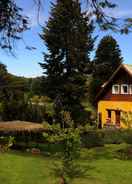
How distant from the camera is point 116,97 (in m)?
49.6

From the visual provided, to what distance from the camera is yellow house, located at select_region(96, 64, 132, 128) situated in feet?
157

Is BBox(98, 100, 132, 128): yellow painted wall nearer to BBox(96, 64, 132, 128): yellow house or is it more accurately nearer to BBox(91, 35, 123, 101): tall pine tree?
BBox(96, 64, 132, 128): yellow house

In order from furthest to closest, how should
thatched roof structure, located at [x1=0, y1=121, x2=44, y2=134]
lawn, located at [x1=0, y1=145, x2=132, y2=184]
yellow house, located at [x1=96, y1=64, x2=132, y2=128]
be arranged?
yellow house, located at [x1=96, y1=64, x2=132, y2=128] → thatched roof structure, located at [x1=0, y1=121, x2=44, y2=134] → lawn, located at [x1=0, y1=145, x2=132, y2=184]

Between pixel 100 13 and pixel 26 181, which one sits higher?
pixel 100 13

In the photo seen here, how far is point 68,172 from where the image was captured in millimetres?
12422

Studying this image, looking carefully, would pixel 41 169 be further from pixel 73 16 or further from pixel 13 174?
pixel 73 16

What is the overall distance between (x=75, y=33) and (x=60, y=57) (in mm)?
42038

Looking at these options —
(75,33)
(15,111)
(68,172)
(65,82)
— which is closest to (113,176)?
(68,172)

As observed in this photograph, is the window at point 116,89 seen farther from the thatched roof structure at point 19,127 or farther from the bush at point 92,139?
the thatched roof structure at point 19,127

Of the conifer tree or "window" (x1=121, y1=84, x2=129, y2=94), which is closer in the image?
"window" (x1=121, y1=84, x2=129, y2=94)

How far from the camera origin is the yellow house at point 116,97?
157 ft

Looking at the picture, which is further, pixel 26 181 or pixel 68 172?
pixel 26 181

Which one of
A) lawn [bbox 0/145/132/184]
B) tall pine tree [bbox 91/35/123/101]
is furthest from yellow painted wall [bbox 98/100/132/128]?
lawn [bbox 0/145/132/184]

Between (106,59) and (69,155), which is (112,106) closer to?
(106,59)
